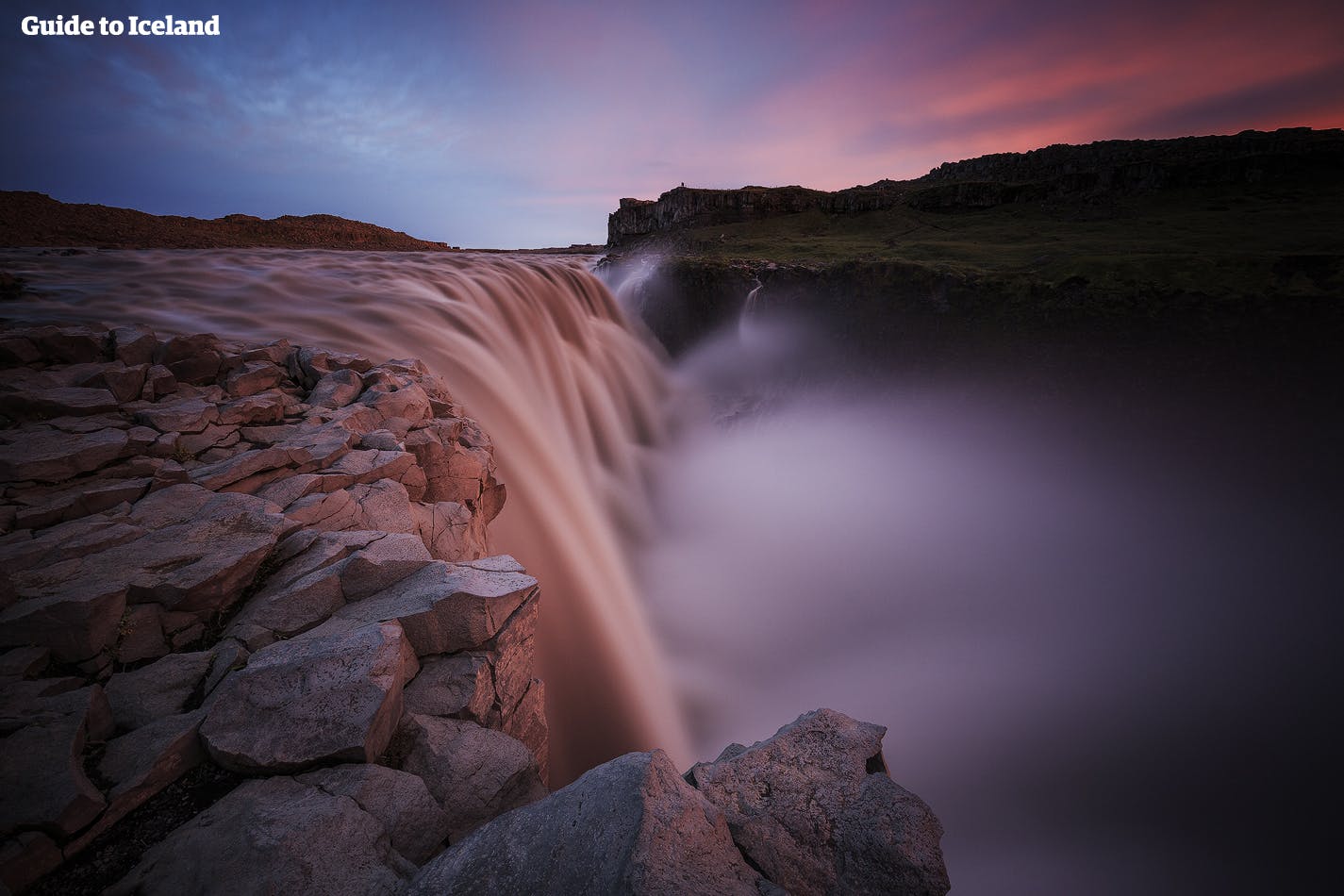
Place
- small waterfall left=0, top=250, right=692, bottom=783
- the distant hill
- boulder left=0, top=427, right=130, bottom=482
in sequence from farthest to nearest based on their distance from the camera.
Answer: the distant hill < small waterfall left=0, top=250, right=692, bottom=783 < boulder left=0, top=427, right=130, bottom=482

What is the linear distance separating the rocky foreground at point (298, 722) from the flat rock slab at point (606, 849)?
0.01 meters

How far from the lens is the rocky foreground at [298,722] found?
96.5 inches

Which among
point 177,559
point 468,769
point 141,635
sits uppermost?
point 177,559

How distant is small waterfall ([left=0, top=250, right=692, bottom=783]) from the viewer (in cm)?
754

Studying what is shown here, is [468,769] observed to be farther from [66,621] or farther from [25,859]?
[66,621]

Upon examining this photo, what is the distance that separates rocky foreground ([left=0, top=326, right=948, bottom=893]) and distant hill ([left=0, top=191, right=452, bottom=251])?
21.4m

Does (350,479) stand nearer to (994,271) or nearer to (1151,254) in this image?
(994,271)

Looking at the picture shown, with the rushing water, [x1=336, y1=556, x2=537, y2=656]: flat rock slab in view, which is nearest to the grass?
the rushing water

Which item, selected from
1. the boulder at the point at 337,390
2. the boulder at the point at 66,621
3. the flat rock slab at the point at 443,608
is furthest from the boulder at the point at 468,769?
the boulder at the point at 337,390

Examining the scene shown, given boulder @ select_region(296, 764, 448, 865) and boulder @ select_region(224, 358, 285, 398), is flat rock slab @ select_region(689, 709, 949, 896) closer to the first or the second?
boulder @ select_region(296, 764, 448, 865)

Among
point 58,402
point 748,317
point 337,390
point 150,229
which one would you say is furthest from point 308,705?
point 150,229

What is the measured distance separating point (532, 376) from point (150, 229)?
2302 cm

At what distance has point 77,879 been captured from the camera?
7.73 ft

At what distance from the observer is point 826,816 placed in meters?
3.27
